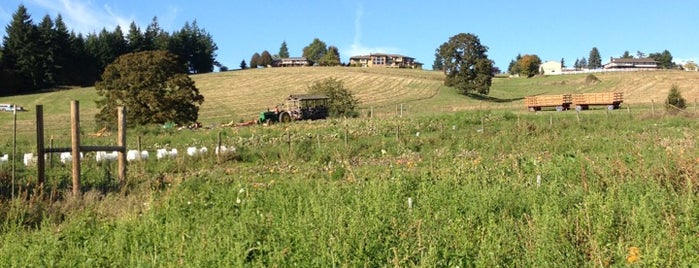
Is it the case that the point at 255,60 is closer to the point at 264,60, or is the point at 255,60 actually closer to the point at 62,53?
the point at 264,60

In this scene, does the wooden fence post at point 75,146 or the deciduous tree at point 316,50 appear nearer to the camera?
the wooden fence post at point 75,146

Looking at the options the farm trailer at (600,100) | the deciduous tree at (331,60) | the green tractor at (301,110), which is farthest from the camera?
the deciduous tree at (331,60)

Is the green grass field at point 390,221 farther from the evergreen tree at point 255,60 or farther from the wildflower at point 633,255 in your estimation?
the evergreen tree at point 255,60

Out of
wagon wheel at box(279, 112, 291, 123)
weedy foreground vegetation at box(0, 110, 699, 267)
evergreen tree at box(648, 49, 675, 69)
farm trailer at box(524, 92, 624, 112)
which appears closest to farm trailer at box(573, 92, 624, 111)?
farm trailer at box(524, 92, 624, 112)

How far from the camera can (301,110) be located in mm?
38469

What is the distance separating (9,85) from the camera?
70.4 meters

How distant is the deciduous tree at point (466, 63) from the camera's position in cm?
6731

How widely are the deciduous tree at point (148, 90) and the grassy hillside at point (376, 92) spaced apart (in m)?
11.7

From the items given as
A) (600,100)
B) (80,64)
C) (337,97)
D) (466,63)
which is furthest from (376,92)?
(80,64)

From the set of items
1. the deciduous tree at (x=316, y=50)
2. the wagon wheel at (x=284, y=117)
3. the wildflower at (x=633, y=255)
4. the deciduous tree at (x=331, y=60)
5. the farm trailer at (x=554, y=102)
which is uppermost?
the deciduous tree at (x=316, y=50)

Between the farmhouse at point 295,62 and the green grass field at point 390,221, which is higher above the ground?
the farmhouse at point 295,62

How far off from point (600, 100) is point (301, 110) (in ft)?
80.4

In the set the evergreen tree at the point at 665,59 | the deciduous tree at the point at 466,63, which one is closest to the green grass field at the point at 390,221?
the deciduous tree at the point at 466,63

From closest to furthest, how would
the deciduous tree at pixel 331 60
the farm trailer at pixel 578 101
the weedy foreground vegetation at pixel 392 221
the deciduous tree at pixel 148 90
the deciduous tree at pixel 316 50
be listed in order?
the weedy foreground vegetation at pixel 392 221, the deciduous tree at pixel 148 90, the farm trailer at pixel 578 101, the deciduous tree at pixel 331 60, the deciduous tree at pixel 316 50
